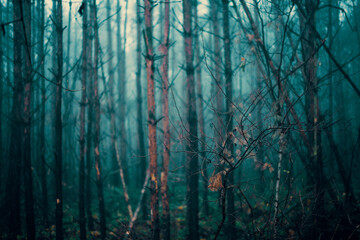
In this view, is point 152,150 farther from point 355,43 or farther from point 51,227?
point 355,43

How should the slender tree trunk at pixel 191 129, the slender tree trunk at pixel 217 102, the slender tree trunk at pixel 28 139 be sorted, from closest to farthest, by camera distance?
1. the slender tree trunk at pixel 217 102
2. the slender tree trunk at pixel 28 139
3. the slender tree trunk at pixel 191 129

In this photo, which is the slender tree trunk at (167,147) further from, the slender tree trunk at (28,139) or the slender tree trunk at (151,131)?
the slender tree trunk at (28,139)

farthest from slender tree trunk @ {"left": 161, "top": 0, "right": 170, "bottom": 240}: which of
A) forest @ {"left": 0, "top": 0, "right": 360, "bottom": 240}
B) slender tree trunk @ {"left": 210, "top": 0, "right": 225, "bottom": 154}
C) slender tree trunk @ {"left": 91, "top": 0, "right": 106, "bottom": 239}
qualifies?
slender tree trunk @ {"left": 91, "top": 0, "right": 106, "bottom": 239}

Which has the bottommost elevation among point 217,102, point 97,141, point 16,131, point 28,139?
point 97,141

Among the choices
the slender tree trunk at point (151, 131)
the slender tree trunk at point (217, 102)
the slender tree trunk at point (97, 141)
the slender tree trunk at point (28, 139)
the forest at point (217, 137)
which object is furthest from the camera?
the slender tree trunk at point (97, 141)

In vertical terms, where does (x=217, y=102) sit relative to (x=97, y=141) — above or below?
above

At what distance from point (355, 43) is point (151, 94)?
12.1 meters

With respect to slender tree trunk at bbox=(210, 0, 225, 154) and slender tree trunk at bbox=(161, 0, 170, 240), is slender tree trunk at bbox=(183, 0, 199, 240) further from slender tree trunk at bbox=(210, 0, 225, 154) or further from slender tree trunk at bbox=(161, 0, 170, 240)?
slender tree trunk at bbox=(210, 0, 225, 154)

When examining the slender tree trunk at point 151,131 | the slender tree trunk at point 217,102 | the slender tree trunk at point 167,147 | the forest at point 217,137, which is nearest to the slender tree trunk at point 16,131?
the forest at point 217,137

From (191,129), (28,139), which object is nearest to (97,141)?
(28,139)

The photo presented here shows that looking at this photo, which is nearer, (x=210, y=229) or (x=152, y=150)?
(x=152, y=150)

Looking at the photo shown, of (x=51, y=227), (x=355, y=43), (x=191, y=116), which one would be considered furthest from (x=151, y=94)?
(x=355, y=43)

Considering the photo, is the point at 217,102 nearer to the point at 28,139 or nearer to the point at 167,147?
the point at 167,147

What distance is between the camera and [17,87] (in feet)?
17.7
